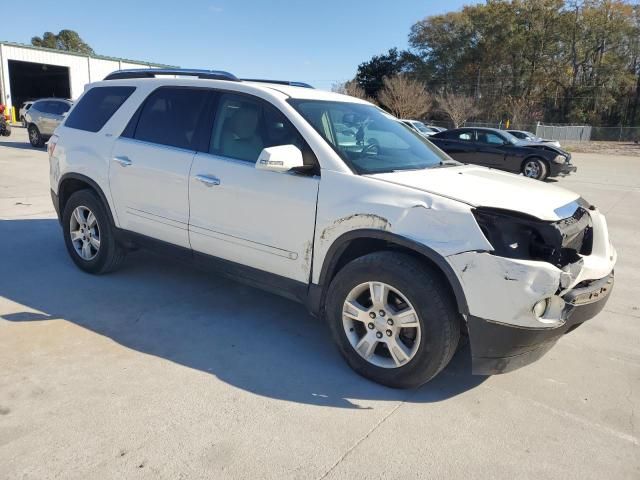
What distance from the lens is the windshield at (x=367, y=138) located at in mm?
3541

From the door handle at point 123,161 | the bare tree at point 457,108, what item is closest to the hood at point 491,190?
the door handle at point 123,161

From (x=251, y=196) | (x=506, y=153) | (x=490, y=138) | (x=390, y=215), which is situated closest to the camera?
(x=390, y=215)

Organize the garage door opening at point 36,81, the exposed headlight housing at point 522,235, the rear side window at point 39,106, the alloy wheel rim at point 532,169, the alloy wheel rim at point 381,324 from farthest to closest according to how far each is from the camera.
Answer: the garage door opening at point 36,81 → the rear side window at point 39,106 → the alloy wheel rim at point 532,169 → the alloy wheel rim at point 381,324 → the exposed headlight housing at point 522,235

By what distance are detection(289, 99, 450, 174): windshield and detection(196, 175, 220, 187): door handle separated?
791 mm

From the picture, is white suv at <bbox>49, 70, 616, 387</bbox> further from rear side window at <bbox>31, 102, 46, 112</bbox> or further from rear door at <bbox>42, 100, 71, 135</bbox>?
rear side window at <bbox>31, 102, 46, 112</bbox>

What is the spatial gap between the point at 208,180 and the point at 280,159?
81 centimetres

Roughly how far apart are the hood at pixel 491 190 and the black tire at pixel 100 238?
2.75 m

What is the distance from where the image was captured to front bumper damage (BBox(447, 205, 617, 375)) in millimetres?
2695

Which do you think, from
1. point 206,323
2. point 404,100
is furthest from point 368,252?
point 404,100

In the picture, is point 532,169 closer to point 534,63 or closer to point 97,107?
point 97,107

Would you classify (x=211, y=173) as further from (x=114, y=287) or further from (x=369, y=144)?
(x=114, y=287)

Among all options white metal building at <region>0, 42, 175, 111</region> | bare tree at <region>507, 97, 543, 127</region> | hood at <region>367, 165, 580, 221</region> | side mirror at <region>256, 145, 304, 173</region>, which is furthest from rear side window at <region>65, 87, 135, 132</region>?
bare tree at <region>507, 97, 543, 127</region>

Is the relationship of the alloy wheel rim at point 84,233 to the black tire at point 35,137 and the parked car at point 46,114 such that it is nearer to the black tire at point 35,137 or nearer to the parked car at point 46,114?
the parked car at point 46,114

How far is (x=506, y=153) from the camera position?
1572cm
